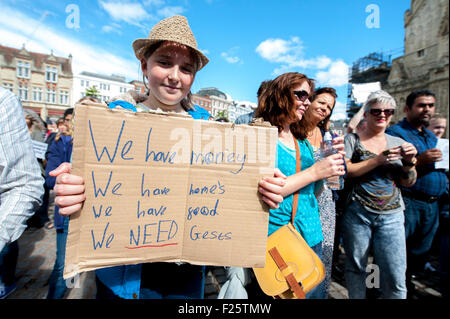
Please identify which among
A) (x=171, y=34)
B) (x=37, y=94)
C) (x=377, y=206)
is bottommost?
(x=377, y=206)

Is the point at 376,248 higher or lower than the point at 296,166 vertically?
lower

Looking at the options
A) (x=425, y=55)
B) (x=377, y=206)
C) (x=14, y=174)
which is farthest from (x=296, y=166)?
(x=425, y=55)

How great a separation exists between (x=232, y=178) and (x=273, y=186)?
21 cm

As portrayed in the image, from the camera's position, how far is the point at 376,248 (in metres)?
2.09

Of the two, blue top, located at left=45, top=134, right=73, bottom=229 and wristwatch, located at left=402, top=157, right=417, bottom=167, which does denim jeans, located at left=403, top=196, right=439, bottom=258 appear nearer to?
wristwatch, located at left=402, top=157, right=417, bottom=167

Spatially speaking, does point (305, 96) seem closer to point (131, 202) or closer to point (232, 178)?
point (232, 178)

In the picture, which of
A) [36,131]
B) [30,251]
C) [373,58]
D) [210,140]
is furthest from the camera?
[373,58]

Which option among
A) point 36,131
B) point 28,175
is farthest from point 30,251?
point 28,175

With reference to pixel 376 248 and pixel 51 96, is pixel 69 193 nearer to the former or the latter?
pixel 376 248

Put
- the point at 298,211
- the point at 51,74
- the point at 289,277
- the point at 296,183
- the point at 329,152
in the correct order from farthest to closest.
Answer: the point at 51,74 < the point at 329,152 < the point at 298,211 < the point at 296,183 < the point at 289,277

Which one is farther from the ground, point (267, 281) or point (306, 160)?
point (306, 160)

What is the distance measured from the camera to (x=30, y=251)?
373 centimetres

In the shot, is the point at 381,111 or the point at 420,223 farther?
the point at 420,223

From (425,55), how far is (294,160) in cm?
2584
